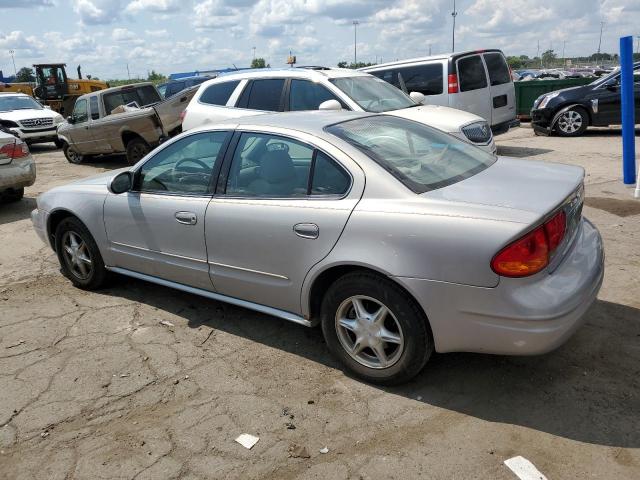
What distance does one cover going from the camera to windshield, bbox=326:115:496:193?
3270 millimetres

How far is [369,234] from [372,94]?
523cm

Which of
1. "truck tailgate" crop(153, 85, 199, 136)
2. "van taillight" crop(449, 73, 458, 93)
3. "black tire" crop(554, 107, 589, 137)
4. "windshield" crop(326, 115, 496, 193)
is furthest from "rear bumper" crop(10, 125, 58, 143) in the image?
"windshield" crop(326, 115, 496, 193)

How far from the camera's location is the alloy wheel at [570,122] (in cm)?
1259

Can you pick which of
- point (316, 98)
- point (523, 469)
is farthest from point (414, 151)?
point (316, 98)

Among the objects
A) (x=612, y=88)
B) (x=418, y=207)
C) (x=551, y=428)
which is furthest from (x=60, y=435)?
(x=612, y=88)

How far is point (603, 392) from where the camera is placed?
3.08 m

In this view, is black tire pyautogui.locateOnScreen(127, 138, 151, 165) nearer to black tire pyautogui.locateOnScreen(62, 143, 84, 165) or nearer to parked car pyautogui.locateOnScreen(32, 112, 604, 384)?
black tire pyautogui.locateOnScreen(62, 143, 84, 165)

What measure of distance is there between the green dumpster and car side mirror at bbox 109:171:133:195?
1422 centimetres

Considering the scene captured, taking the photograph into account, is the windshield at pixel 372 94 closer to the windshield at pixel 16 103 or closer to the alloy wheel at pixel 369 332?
the alloy wheel at pixel 369 332

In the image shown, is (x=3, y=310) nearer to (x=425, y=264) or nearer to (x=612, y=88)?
(x=425, y=264)

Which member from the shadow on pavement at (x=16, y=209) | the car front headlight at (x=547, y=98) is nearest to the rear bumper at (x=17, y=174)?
the shadow on pavement at (x=16, y=209)

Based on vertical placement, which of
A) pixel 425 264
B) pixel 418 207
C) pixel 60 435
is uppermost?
pixel 418 207

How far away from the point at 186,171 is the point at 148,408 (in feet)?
5.68

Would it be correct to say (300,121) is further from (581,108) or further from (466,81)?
(581,108)
